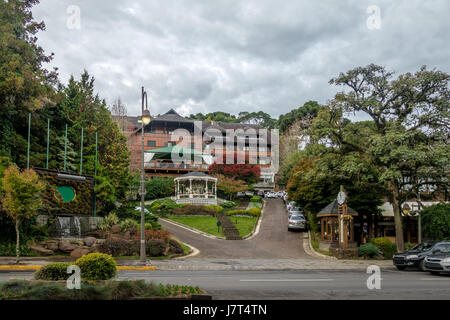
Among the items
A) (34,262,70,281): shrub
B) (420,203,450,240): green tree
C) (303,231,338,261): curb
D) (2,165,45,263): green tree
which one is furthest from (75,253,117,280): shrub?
(420,203,450,240): green tree

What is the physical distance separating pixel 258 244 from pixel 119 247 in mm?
11620

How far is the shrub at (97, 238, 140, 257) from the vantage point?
22.3m

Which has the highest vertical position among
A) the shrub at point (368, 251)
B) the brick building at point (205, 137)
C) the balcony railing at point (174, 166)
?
the brick building at point (205, 137)

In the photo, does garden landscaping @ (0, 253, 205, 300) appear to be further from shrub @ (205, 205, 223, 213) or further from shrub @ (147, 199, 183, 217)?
shrub @ (205, 205, 223, 213)

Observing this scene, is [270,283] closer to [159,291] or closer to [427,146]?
[159,291]

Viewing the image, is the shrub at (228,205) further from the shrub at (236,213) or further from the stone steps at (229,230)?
the stone steps at (229,230)

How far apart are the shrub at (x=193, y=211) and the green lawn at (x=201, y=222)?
3.15ft

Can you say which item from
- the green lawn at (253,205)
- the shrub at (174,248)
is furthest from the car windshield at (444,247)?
the green lawn at (253,205)

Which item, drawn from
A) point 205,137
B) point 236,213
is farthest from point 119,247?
point 205,137

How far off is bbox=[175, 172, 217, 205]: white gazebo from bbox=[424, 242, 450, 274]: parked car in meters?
30.8

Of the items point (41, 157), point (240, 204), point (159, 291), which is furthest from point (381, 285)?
point (240, 204)

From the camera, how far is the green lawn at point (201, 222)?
35.1 metres

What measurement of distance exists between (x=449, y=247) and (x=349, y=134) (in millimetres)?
10075
